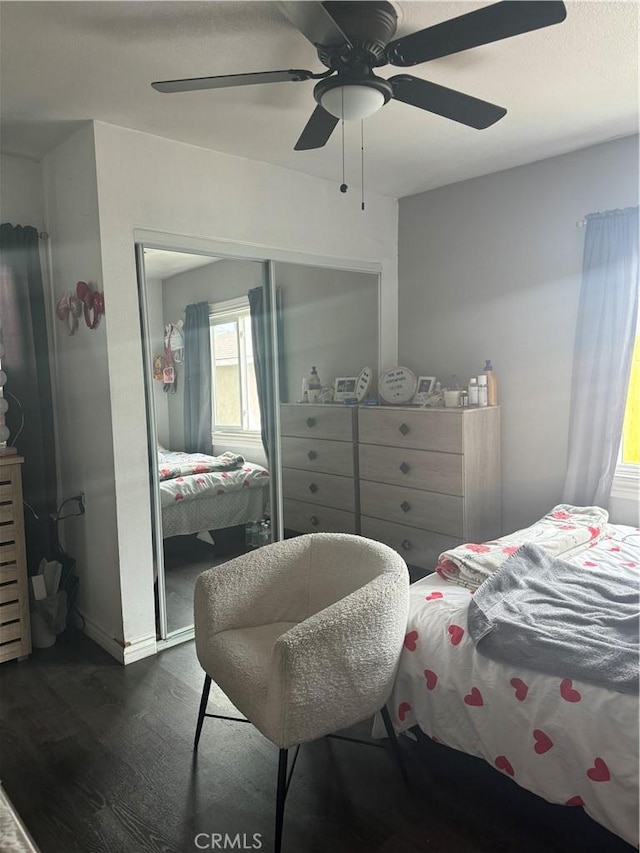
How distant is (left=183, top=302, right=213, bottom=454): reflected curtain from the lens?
3.00 m

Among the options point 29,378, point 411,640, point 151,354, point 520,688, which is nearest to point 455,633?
point 411,640

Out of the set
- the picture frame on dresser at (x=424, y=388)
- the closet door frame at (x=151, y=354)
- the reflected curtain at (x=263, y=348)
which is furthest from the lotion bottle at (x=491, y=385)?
the reflected curtain at (x=263, y=348)

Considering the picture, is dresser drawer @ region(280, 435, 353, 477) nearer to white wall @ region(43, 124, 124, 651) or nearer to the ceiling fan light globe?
white wall @ region(43, 124, 124, 651)

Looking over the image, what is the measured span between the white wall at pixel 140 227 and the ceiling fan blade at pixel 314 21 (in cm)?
140

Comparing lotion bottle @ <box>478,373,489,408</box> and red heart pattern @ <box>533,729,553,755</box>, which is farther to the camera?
lotion bottle @ <box>478,373,489,408</box>

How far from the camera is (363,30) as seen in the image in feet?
5.45

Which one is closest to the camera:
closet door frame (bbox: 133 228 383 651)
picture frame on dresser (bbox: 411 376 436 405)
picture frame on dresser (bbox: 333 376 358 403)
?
closet door frame (bbox: 133 228 383 651)

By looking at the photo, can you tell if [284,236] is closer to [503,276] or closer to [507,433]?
[503,276]

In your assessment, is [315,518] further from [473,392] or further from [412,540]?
[473,392]

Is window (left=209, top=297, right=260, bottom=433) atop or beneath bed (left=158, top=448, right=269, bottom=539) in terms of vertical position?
atop

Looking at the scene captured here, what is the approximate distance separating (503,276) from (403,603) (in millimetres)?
2308

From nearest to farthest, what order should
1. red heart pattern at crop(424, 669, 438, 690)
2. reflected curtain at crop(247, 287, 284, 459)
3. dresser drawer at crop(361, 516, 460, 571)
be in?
red heart pattern at crop(424, 669, 438, 690), reflected curtain at crop(247, 287, 284, 459), dresser drawer at crop(361, 516, 460, 571)

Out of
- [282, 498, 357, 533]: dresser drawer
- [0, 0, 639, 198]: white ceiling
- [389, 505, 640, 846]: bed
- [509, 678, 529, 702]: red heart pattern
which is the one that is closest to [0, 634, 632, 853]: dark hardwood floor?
[389, 505, 640, 846]: bed

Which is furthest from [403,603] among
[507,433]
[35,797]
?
[507,433]
